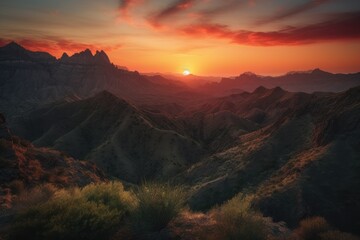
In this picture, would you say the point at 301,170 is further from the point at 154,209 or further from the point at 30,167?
the point at 154,209

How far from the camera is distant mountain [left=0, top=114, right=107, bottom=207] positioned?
828 inches

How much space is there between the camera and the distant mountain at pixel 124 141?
86688mm

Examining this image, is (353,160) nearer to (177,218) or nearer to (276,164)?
(276,164)

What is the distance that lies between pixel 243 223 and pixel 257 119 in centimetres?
13840

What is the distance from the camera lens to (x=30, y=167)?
24.3 m

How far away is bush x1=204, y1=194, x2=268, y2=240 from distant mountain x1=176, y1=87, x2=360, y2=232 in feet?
79.4

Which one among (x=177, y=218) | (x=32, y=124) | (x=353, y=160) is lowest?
(x=32, y=124)

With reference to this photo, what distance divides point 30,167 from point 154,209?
15.6 metres

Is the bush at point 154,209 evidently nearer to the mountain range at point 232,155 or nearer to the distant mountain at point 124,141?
the mountain range at point 232,155

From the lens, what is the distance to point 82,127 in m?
113

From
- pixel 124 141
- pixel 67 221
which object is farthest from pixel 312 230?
pixel 124 141

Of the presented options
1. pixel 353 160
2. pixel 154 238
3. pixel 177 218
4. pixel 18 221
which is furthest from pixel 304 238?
pixel 353 160

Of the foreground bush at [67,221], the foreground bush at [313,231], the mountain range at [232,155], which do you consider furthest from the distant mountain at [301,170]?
the foreground bush at [67,221]

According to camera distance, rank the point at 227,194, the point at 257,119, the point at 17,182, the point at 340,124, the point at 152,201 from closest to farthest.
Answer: the point at 152,201 < the point at 17,182 < the point at 340,124 < the point at 227,194 < the point at 257,119
